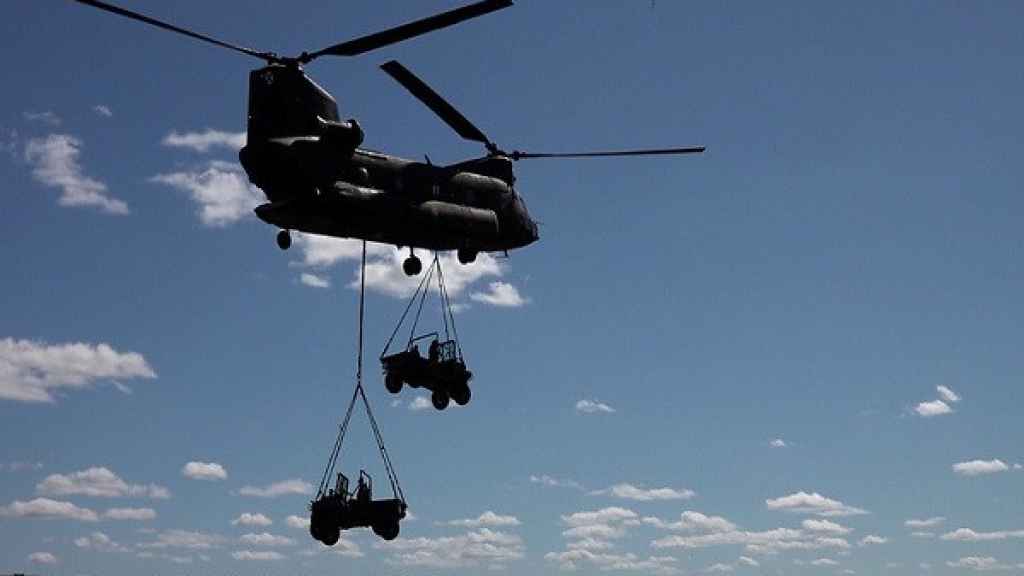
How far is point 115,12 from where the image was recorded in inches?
1075

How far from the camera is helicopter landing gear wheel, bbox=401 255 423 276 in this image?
36344 mm

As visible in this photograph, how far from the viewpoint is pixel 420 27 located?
3086cm

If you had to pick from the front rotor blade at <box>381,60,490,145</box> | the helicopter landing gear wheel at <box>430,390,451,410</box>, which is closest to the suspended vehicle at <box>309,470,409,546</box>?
the helicopter landing gear wheel at <box>430,390,451,410</box>

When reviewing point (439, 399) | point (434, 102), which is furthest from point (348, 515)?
point (434, 102)

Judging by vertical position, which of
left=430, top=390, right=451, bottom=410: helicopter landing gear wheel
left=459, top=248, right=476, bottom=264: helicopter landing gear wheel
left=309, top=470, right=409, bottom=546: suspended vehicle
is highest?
left=459, top=248, right=476, bottom=264: helicopter landing gear wheel

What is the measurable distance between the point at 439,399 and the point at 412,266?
401cm

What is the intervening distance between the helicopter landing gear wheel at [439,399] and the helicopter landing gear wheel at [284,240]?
23.4 ft

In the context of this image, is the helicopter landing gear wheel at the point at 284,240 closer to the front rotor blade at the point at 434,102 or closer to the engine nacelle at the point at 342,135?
the engine nacelle at the point at 342,135

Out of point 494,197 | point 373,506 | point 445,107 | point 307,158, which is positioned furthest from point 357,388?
point 445,107

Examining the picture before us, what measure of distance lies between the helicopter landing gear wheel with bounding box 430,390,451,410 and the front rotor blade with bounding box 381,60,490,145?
9.97 m

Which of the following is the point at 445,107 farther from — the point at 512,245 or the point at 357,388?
the point at 357,388

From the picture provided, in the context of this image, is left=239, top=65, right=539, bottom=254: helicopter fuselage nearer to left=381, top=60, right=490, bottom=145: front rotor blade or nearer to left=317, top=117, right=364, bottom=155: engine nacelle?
left=317, top=117, right=364, bottom=155: engine nacelle

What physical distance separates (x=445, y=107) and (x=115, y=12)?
14.9 meters

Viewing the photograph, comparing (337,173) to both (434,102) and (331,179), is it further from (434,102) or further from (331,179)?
(434,102)
